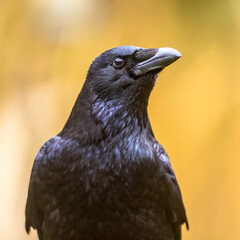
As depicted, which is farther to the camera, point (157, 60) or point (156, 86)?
point (156, 86)

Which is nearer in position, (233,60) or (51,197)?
(51,197)

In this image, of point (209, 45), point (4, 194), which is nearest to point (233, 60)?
point (209, 45)

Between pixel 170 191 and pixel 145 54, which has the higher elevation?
pixel 145 54

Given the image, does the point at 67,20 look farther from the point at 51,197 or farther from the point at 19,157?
→ the point at 51,197

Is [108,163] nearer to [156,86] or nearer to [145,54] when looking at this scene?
[145,54]

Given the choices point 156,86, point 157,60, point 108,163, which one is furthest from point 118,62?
point 156,86

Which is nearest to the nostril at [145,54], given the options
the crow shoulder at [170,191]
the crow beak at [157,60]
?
the crow beak at [157,60]

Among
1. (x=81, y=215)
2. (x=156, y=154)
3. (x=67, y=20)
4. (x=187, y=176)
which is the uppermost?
(x=67, y=20)
